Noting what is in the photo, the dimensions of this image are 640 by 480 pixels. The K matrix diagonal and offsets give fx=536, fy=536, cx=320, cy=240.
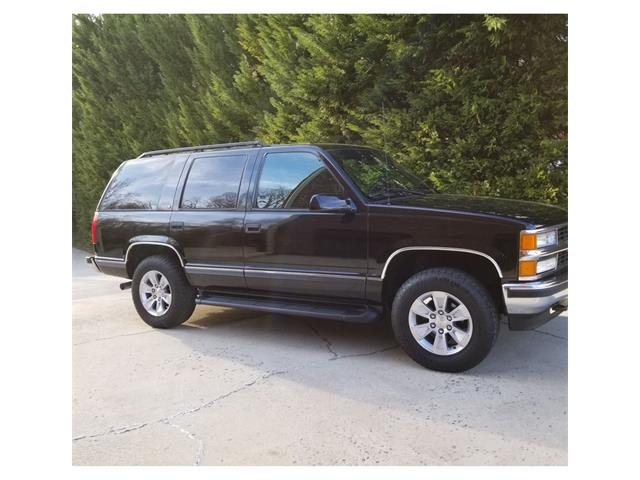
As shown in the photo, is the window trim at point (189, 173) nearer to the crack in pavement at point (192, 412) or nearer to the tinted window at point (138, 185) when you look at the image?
the tinted window at point (138, 185)

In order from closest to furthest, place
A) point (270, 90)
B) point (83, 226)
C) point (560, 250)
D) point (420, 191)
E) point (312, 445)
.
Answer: point (312, 445) < point (560, 250) < point (420, 191) < point (270, 90) < point (83, 226)

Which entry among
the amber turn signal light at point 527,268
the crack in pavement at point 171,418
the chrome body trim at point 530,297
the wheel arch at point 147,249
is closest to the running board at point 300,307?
the wheel arch at point 147,249

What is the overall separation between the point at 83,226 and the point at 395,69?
526 centimetres

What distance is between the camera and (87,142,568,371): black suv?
376cm

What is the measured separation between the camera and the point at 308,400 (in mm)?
3553

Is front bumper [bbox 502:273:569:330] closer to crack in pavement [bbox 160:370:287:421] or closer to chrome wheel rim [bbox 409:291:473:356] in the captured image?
chrome wheel rim [bbox 409:291:473:356]

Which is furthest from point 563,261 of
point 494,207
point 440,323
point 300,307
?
point 300,307

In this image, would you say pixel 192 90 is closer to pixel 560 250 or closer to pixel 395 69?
pixel 395 69

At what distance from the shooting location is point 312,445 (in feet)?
9.86

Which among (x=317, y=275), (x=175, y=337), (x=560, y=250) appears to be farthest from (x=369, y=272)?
(x=175, y=337)

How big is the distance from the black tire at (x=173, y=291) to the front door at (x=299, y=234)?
783mm

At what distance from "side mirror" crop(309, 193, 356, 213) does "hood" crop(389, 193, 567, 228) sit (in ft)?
1.07

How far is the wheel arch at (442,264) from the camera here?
3865mm

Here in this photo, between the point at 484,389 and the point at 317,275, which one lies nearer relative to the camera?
the point at 484,389
